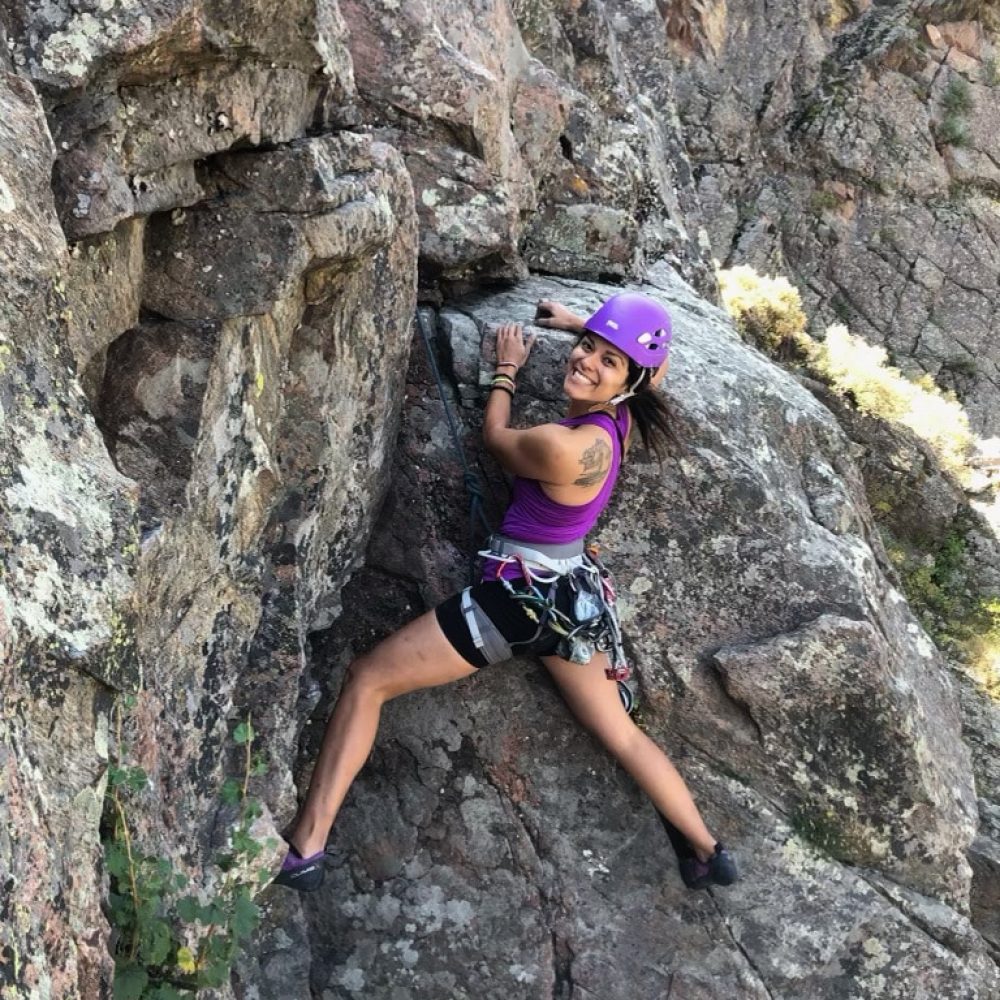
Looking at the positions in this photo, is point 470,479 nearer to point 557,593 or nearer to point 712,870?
point 557,593

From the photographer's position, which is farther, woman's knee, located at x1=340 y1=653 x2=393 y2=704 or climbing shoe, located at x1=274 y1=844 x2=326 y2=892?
woman's knee, located at x1=340 y1=653 x2=393 y2=704

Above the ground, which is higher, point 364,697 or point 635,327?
point 635,327

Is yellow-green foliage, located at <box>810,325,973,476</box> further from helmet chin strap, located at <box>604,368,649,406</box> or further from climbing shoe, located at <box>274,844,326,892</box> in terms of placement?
climbing shoe, located at <box>274,844,326,892</box>

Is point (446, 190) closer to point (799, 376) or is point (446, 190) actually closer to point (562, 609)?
point (562, 609)

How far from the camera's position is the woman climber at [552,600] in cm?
463

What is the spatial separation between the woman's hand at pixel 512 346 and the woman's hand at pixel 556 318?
0.19 metres

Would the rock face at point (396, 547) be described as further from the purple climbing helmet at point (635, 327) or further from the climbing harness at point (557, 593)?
the purple climbing helmet at point (635, 327)

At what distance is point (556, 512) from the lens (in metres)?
4.67

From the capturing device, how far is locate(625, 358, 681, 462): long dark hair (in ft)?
16.3

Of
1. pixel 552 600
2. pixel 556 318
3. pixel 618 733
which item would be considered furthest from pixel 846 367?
pixel 552 600

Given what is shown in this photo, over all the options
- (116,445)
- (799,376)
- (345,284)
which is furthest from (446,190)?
(799,376)

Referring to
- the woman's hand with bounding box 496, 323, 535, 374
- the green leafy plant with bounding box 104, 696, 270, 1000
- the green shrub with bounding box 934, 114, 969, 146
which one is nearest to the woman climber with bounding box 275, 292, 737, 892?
the woman's hand with bounding box 496, 323, 535, 374

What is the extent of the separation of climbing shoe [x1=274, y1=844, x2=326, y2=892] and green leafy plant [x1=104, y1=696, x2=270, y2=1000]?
104cm

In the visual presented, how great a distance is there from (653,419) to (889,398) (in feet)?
30.1
